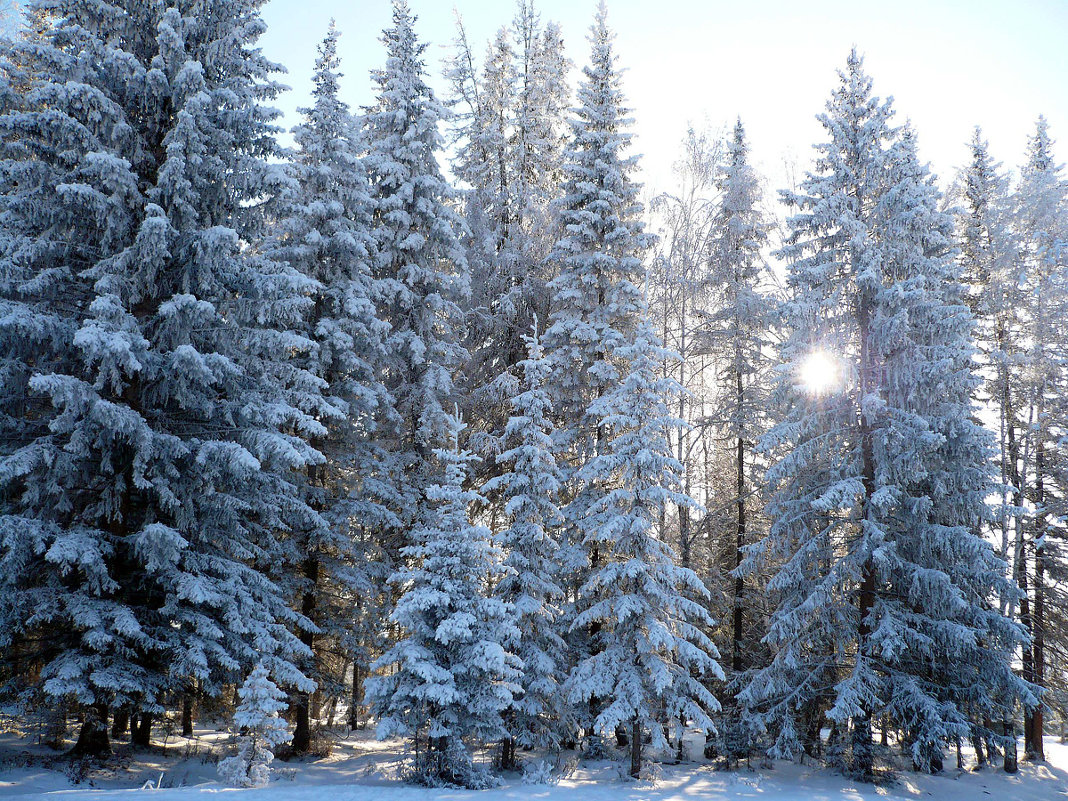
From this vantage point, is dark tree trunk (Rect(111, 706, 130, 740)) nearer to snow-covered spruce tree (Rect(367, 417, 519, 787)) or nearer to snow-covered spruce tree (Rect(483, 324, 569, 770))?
snow-covered spruce tree (Rect(367, 417, 519, 787))

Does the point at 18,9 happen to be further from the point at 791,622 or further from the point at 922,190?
the point at 791,622

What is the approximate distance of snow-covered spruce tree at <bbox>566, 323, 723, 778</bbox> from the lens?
12.7 metres

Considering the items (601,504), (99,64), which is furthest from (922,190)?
(99,64)

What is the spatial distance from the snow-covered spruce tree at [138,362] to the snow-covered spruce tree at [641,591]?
238 inches

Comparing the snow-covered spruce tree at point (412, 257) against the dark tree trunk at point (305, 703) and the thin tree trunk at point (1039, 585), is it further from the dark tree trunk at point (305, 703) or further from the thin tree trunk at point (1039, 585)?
the thin tree trunk at point (1039, 585)

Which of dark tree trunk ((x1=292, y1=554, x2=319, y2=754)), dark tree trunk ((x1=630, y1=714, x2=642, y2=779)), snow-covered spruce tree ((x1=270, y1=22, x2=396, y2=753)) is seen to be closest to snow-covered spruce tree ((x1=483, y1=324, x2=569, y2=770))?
dark tree trunk ((x1=630, y1=714, x2=642, y2=779))

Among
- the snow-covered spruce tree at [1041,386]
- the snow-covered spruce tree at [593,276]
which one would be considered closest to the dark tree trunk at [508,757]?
the snow-covered spruce tree at [593,276]

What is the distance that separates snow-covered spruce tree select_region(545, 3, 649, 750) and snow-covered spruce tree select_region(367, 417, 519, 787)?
4662 mm

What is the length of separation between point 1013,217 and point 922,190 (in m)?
6.55

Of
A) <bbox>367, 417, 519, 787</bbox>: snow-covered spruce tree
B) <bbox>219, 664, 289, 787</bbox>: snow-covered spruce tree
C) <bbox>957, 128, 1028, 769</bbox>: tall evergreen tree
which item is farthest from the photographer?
<bbox>957, 128, 1028, 769</bbox>: tall evergreen tree

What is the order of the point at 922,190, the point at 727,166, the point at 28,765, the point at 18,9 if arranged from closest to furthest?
the point at 28,765, the point at 922,190, the point at 18,9, the point at 727,166

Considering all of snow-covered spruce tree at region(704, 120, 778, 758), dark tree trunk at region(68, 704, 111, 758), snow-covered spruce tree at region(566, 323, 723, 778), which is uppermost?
snow-covered spruce tree at region(704, 120, 778, 758)

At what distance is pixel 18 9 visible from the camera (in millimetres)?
16344

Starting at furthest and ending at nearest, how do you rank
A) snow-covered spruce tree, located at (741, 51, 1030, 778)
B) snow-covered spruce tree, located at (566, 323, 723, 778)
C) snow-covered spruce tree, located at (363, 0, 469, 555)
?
snow-covered spruce tree, located at (363, 0, 469, 555)
snow-covered spruce tree, located at (741, 51, 1030, 778)
snow-covered spruce tree, located at (566, 323, 723, 778)
